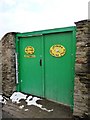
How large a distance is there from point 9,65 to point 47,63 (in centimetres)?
148

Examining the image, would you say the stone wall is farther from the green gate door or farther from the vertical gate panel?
the vertical gate panel

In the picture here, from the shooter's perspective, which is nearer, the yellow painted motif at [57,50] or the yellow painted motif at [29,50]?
the yellow painted motif at [57,50]

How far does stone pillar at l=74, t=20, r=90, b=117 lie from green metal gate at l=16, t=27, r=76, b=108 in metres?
0.51

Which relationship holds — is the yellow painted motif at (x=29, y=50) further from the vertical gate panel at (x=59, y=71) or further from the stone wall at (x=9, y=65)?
the vertical gate panel at (x=59, y=71)

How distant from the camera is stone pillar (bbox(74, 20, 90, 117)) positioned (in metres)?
4.11

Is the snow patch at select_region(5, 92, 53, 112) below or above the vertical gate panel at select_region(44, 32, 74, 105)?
below

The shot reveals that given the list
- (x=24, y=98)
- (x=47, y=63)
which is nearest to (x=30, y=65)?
(x=47, y=63)

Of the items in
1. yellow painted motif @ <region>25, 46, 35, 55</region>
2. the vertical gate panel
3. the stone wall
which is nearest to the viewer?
the vertical gate panel

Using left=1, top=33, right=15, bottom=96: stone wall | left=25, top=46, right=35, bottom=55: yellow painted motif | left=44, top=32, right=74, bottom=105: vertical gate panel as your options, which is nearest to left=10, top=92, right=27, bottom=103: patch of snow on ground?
left=1, top=33, right=15, bottom=96: stone wall

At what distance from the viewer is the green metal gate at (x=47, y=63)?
16.4ft

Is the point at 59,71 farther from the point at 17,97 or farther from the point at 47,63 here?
the point at 17,97

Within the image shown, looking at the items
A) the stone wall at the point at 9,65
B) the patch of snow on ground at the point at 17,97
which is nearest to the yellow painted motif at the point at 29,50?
the stone wall at the point at 9,65

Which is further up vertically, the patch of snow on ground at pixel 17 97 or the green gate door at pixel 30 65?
the green gate door at pixel 30 65

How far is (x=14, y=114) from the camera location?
4.81 meters
